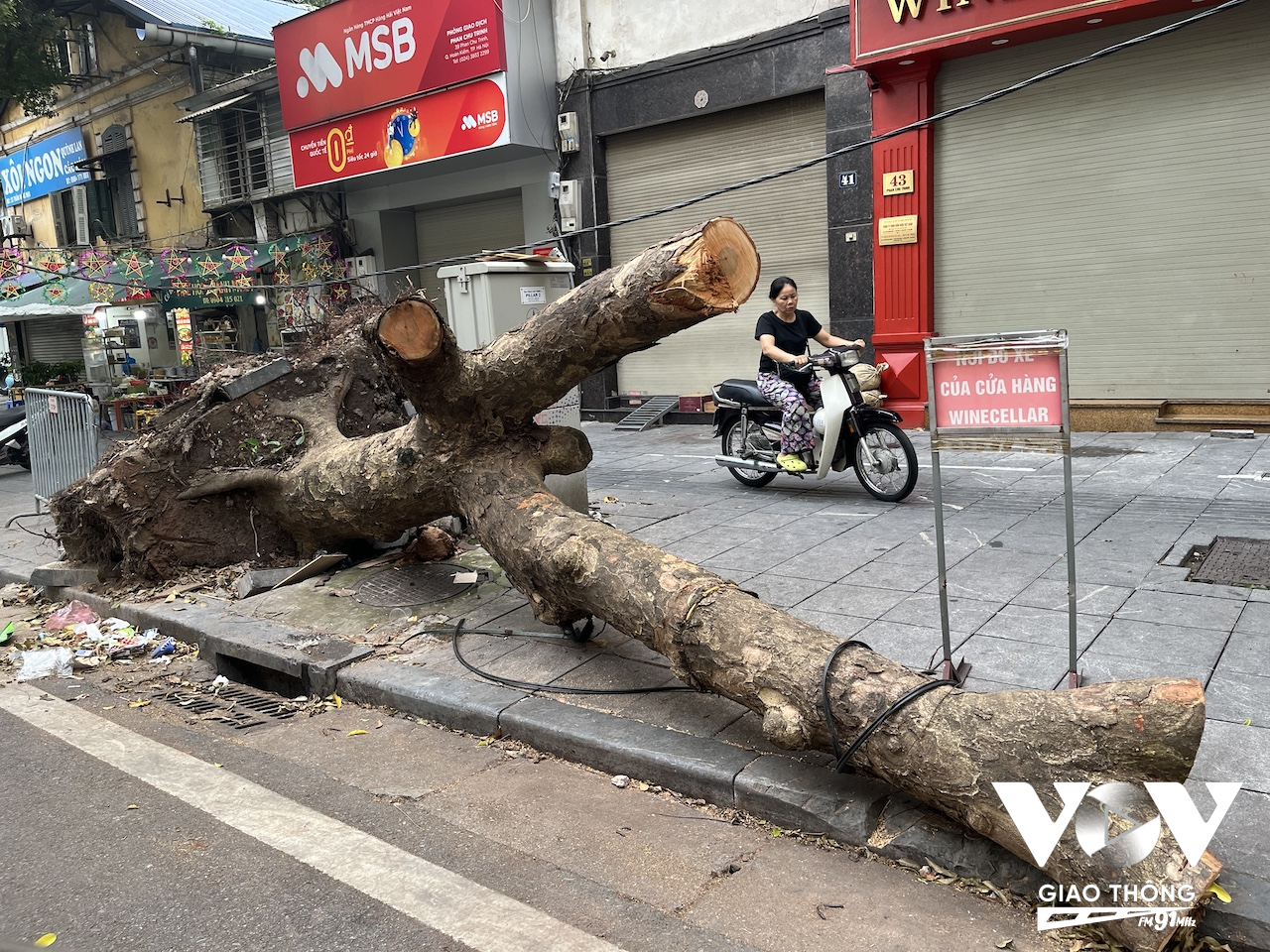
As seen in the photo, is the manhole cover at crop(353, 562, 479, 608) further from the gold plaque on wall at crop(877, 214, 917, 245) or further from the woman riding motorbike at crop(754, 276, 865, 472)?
the gold plaque on wall at crop(877, 214, 917, 245)

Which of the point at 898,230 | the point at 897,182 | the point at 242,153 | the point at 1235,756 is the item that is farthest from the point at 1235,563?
the point at 242,153

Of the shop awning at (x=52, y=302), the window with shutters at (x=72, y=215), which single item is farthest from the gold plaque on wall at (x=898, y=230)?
the window with shutters at (x=72, y=215)

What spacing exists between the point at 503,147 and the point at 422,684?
10571 millimetres

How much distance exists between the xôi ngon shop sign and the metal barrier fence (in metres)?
17.1

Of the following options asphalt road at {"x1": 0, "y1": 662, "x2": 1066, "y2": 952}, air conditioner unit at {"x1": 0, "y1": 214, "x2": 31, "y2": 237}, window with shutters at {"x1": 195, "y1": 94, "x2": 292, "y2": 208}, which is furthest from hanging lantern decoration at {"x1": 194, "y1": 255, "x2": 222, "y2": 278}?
air conditioner unit at {"x1": 0, "y1": 214, "x2": 31, "y2": 237}

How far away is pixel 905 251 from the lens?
35.9 ft

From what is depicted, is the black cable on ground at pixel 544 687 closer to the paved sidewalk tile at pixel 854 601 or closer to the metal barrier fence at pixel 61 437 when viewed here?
the paved sidewalk tile at pixel 854 601

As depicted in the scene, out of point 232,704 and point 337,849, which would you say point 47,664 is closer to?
point 232,704

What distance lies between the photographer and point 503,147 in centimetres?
1347

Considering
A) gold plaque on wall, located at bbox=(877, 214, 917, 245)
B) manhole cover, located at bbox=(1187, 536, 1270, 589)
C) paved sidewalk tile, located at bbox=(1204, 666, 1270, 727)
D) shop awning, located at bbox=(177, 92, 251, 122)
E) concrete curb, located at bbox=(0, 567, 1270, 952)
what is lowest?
concrete curb, located at bbox=(0, 567, 1270, 952)

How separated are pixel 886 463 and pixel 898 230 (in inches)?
176

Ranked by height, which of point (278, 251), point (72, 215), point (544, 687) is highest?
point (72, 215)

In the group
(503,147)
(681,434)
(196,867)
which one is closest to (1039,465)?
(681,434)

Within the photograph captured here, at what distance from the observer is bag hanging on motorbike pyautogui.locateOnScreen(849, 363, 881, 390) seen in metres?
10.9
